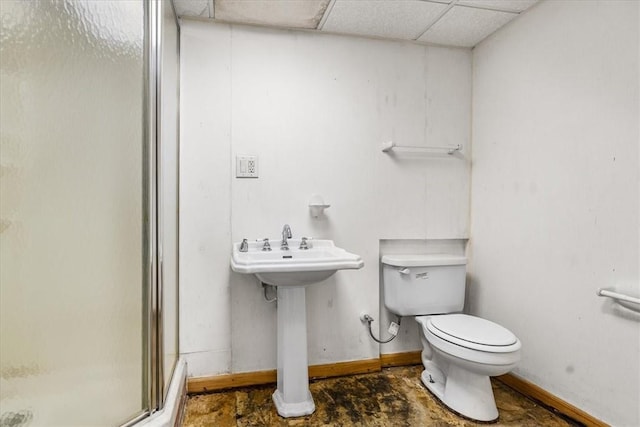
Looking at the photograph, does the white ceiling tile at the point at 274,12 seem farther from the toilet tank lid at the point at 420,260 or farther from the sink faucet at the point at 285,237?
the toilet tank lid at the point at 420,260

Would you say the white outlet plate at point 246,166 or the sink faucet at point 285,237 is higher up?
the white outlet plate at point 246,166

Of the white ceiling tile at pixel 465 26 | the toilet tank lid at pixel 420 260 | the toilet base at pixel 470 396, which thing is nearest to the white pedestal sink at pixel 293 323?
the toilet tank lid at pixel 420 260

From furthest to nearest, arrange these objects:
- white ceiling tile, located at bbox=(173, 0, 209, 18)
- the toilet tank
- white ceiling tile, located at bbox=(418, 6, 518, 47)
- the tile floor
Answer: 1. the toilet tank
2. white ceiling tile, located at bbox=(418, 6, 518, 47)
3. white ceiling tile, located at bbox=(173, 0, 209, 18)
4. the tile floor

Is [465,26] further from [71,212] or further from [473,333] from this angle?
[71,212]

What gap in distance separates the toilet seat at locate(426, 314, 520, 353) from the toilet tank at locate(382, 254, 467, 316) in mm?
129

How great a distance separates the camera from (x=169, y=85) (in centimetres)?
147

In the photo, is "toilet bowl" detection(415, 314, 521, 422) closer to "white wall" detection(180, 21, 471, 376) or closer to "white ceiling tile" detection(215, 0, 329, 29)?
"white wall" detection(180, 21, 471, 376)

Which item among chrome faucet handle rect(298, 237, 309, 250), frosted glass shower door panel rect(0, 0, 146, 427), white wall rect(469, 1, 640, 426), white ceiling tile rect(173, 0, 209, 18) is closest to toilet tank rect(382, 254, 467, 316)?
white wall rect(469, 1, 640, 426)

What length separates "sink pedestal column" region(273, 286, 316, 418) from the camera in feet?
5.17

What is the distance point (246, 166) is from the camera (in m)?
1.81

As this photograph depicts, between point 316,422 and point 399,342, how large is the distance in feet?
2.51

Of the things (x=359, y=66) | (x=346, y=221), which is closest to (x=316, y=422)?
(x=346, y=221)

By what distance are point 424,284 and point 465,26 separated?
1433mm

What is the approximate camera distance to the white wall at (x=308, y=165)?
5.81 feet
